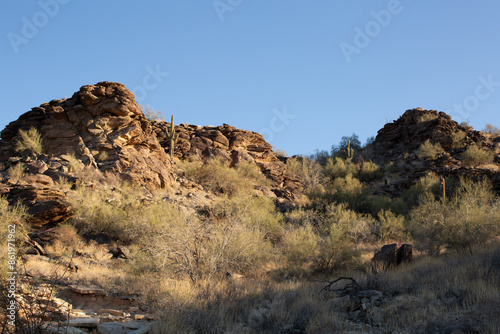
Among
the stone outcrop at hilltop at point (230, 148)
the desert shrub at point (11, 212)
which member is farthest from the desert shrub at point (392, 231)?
the desert shrub at point (11, 212)

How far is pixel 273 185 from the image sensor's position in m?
28.0

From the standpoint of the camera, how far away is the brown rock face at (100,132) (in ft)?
65.3

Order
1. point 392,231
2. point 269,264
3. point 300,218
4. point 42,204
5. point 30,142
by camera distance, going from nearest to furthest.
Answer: point 269,264
point 42,204
point 392,231
point 300,218
point 30,142

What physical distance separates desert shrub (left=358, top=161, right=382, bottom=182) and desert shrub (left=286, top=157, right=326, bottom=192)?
3.69 m

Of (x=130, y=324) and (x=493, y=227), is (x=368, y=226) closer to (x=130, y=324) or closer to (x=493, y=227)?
(x=493, y=227)

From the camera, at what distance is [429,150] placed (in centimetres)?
2989

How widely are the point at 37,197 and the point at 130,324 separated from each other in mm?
10461

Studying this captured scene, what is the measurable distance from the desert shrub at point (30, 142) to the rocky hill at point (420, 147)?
2449 centimetres

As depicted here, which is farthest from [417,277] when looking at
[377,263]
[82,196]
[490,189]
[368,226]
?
[490,189]

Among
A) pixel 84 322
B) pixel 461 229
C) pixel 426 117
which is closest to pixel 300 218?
pixel 461 229

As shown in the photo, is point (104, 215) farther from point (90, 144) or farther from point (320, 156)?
point (320, 156)

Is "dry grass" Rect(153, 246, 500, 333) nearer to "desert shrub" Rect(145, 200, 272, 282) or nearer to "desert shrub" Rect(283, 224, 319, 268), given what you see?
"desert shrub" Rect(145, 200, 272, 282)

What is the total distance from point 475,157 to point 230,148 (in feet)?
70.3

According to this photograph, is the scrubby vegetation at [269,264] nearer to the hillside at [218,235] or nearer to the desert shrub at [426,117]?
the hillside at [218,235]
